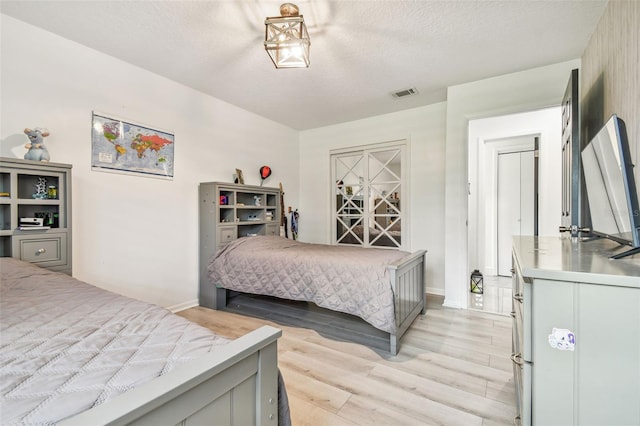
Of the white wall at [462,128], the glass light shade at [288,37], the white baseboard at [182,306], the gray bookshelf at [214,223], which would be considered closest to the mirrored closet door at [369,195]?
the white wall at [462,128]

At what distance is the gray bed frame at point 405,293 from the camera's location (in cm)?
230

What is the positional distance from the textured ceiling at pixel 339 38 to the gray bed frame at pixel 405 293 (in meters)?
1.92

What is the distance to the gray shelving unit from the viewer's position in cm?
194

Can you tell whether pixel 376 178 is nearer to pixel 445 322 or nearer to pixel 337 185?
pixel 337 185

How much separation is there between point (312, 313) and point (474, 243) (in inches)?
123

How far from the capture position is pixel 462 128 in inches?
131

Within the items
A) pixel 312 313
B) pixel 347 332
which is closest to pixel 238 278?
pixel 312 313

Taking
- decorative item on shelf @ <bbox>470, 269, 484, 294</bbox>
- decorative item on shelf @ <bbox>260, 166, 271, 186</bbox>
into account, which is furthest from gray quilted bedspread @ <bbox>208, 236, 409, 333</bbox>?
decorative item on shelf @ <bbox>470, 269, 484, 294</bbox>

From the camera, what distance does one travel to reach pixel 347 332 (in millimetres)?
2668

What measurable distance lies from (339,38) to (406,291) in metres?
2.28

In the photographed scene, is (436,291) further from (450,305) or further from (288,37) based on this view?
(288,37)

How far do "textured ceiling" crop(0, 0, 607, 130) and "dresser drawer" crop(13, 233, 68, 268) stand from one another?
5.41 feet

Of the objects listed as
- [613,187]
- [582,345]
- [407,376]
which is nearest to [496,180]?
[613,187]

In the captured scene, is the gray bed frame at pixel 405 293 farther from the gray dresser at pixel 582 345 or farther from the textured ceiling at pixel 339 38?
the textured ceiling at pixel 339 38
